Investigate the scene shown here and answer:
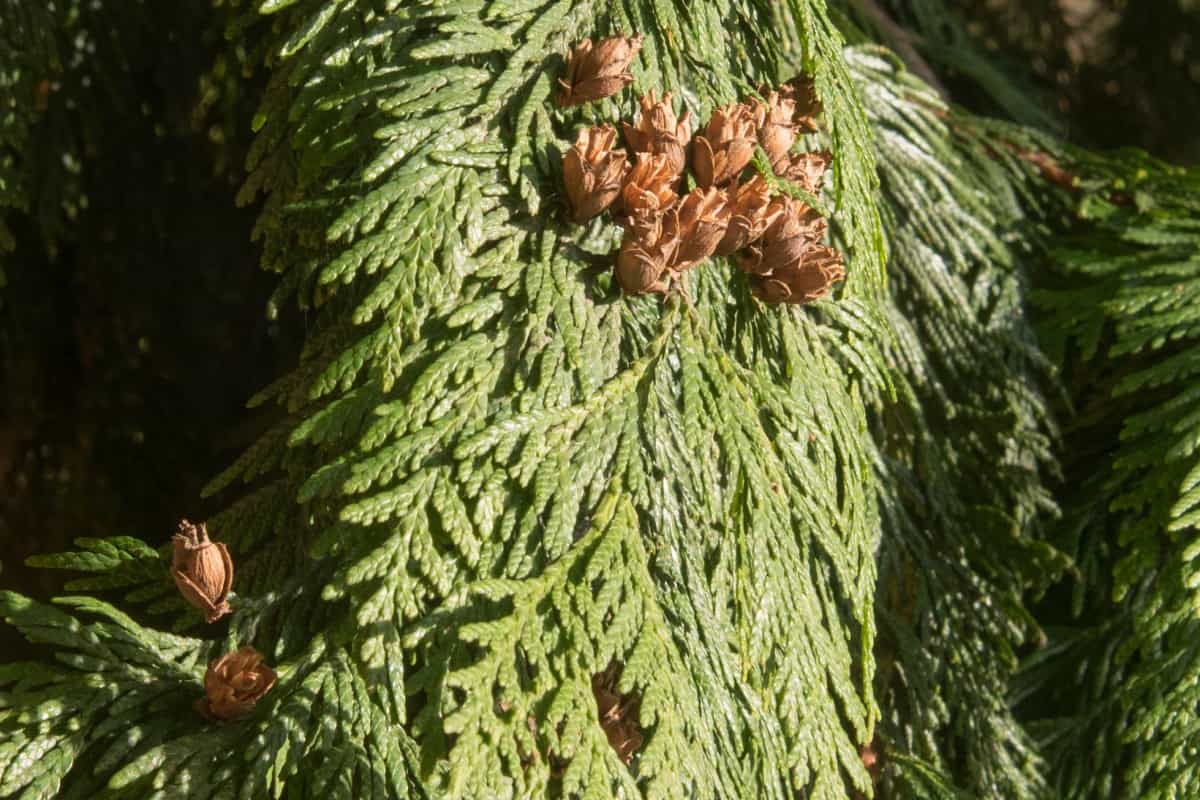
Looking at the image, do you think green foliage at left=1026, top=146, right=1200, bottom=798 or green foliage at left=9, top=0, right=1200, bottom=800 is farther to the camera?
green foliage at left=1026, top=146, right=1200, bottom=798

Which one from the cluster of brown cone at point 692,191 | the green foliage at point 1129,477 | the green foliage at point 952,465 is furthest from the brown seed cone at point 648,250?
the green foliage at point 1129,477

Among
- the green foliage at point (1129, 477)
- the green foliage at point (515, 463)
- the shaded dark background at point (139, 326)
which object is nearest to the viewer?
the green foliage at point (515, 463)

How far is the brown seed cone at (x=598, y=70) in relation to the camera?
0.83m

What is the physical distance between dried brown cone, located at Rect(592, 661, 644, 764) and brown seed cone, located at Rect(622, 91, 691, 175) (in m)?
0.34

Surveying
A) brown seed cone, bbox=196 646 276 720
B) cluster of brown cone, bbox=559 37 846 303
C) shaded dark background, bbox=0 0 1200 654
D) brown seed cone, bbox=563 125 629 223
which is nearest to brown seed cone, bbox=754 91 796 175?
cluster of brown cone, bbox=559 37 846 303

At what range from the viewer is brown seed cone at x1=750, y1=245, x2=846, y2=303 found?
855mm

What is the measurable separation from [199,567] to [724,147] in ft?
1.41

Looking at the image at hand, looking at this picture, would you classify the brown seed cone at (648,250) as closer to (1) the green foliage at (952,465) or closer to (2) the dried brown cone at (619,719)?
(2) the dried brown cone at (619,719)

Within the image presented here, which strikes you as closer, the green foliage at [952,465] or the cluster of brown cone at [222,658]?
the cluster of brown cone at [222,658]

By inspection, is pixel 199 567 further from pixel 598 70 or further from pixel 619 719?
pixel 598 70

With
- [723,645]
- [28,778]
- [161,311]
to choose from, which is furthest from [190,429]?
[723,645]

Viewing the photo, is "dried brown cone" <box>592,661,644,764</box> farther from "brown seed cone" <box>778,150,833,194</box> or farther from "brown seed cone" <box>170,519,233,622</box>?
"brown seed cone" <box>778,150,833,194</box>

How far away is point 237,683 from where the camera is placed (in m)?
0.79

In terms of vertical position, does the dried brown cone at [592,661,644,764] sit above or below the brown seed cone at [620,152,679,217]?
below
